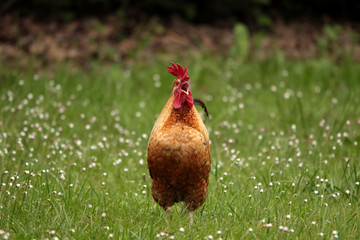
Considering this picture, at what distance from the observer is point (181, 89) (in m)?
3.87

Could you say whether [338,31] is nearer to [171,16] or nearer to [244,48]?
[244,48]

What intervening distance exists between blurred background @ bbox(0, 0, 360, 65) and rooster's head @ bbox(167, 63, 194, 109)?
5170 mm

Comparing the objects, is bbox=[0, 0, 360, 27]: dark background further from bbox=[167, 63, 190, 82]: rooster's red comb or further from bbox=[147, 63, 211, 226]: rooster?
bbox=[147, 63, 211, 226]: rooster

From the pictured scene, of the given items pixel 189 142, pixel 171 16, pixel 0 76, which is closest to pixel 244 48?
pixel 171 16

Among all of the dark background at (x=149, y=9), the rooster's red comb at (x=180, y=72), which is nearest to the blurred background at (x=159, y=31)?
the dark background at (x=149, y=9)

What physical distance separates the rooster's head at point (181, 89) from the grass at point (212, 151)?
964 mm

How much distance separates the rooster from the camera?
3.62m

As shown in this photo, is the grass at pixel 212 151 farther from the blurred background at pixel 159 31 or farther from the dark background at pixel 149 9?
the dark background at pixel 149 9

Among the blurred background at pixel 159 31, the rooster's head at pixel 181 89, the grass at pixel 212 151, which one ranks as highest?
the blurred background at pixel 159 31

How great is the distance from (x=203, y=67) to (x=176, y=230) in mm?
5377

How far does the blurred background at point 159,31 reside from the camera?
9.27 meters

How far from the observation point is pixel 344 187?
14.5 feet

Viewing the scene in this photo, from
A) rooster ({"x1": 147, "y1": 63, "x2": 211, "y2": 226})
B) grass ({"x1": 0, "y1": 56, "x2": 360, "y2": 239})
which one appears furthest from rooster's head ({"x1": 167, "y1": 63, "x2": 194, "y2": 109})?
grass ({"x1": 0, "y1": 56, "x2": 360, "y2": 239})

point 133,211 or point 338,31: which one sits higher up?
point 338,31
